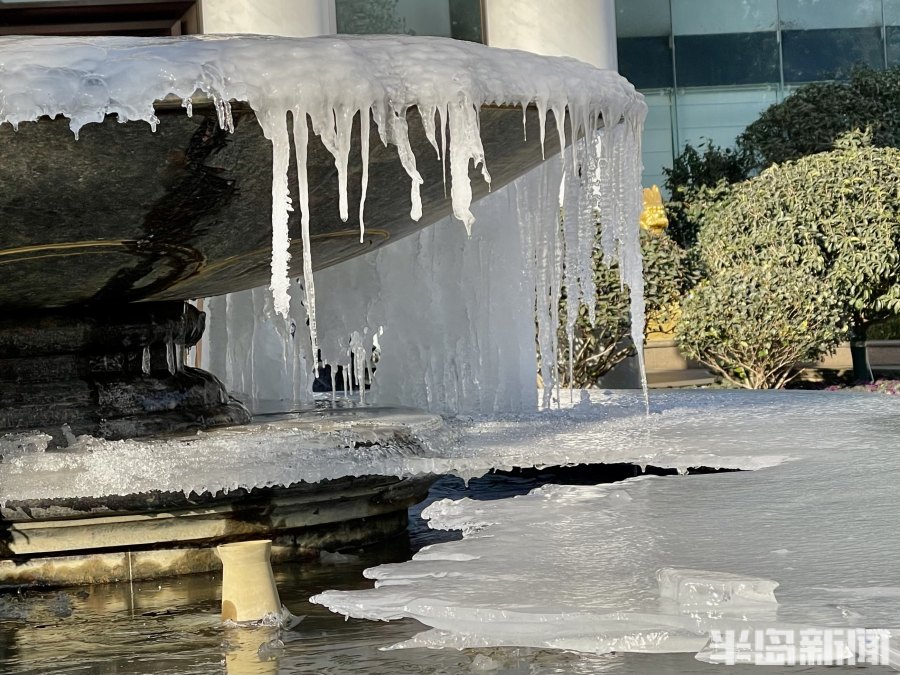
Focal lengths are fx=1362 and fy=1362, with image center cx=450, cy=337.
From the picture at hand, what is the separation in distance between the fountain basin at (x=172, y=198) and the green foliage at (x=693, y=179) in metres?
8.11

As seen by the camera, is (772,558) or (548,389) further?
(548,389)

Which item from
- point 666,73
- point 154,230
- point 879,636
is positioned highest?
point 666,73

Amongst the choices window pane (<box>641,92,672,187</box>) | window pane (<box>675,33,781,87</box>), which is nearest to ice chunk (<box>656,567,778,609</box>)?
window pane (<box>641,92,672,187</box>)

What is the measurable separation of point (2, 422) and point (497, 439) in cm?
188

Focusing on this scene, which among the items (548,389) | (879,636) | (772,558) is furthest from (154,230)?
(548,389)

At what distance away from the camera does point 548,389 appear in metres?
7.69

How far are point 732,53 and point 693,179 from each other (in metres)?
5.07

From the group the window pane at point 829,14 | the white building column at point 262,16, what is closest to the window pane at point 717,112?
the window pane at point 829,14

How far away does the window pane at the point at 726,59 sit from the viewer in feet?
57.6

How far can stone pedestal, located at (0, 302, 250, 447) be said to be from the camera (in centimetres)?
481

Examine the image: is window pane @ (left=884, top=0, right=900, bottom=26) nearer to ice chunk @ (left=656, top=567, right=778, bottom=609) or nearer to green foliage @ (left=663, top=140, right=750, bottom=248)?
green foliage @ (left=663, top=140, right=750, bottom=248)

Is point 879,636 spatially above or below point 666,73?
below

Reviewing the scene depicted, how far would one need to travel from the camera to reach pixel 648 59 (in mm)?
17516

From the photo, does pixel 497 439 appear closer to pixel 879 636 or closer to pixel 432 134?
pixel 432 134
